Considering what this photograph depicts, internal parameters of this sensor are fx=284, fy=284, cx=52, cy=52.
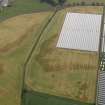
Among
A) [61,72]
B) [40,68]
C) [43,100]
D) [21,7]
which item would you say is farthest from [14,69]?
[21,7]

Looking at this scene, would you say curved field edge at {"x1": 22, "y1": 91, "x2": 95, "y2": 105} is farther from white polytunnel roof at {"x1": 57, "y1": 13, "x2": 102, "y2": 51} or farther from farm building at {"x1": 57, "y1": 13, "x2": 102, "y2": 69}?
white polytunnel roof at {"x1": 57, "y1": 13, "x2": 102, "y2": 51}

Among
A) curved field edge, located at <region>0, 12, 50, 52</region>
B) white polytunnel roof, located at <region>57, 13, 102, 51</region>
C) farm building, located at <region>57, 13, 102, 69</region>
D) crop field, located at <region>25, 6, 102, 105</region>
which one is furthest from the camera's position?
curved field edge, located at <region>0, 12, 50, 52</region>

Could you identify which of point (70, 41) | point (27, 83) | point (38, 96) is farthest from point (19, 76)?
point (70, 41)

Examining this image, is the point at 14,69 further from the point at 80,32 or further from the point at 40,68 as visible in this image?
the point at 80,32

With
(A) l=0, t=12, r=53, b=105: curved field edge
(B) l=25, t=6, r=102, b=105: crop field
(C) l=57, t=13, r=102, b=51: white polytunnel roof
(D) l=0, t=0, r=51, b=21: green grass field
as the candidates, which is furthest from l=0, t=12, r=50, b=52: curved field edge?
(C) l=57, t=13, r=102, b=51: white polytunnel roof

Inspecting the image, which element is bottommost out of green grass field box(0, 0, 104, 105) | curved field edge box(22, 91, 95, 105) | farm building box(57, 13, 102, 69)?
curved field edge box(22, 91, 95, 105)

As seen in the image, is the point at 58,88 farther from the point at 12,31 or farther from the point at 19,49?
the point at 12,31

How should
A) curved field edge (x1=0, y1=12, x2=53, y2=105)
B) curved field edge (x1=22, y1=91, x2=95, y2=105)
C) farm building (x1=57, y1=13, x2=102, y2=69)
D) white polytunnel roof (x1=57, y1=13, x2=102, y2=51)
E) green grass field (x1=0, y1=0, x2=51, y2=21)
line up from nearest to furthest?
curved field edge (x1=22, y1=91, x2=95, y2=105) < curved field edge (x1=0, y1=12, x2=53, y2=105) < farm building (x1=57, y1=13, x2=102, y2=69) < white polytunnel roof (x1=57, y1=13, x2=102, y2=51) < green grass field (x1=0, y1=0, x2=51, y2=21)
